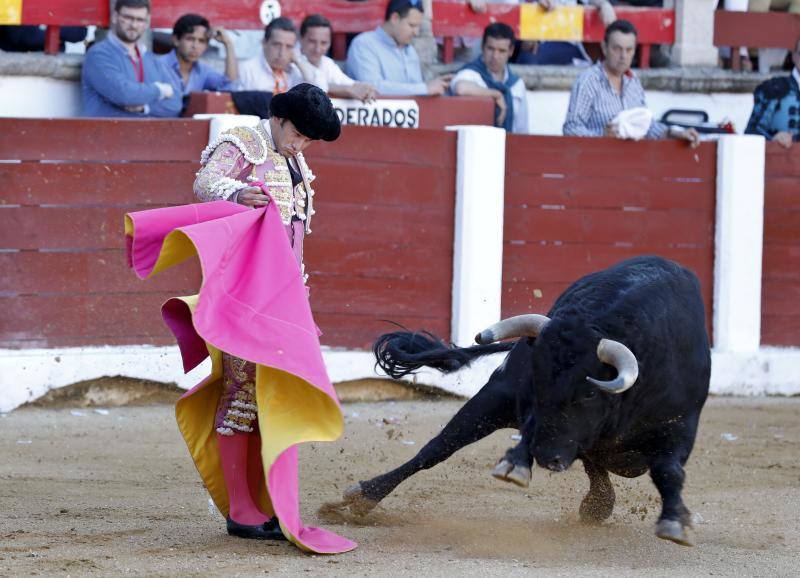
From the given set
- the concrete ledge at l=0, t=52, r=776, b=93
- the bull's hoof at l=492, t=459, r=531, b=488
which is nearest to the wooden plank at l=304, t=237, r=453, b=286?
the concrete ledge at l=0, t=52, r=776, b=93

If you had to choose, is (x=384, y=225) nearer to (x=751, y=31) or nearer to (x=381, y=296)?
(x=381, y=296)

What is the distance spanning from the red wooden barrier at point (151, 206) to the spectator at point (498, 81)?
23.5 inches

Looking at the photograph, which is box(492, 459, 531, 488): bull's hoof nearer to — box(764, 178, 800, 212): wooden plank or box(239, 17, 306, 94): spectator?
box(239, 17, 306, 94): spectator

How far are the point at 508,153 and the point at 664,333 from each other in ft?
9.45

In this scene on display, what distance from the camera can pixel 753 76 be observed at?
8.05 meters

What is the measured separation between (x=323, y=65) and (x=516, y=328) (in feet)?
9.86

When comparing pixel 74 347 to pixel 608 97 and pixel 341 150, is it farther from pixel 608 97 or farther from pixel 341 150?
pixel 608 97

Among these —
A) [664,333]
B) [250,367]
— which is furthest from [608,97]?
[250,367]

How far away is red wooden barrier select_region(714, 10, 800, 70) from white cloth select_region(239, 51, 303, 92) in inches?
116

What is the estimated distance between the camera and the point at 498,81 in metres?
6.93

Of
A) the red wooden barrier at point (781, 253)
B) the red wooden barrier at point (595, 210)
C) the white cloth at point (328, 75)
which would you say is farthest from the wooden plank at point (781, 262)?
the white cloth at point (328, 75)

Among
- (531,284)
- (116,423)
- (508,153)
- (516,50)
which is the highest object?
(516,50)

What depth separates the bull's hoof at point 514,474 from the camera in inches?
134

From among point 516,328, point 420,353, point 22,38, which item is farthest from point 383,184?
point 516,328
